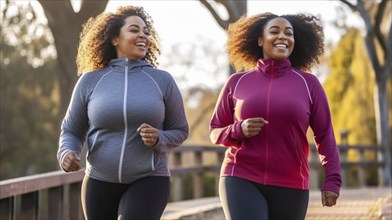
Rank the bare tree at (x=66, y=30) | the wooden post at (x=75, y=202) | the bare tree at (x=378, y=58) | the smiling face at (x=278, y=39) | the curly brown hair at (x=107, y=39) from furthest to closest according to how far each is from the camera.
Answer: the bare tree at (x=378, y=58)
the bare tree at (x=66, y=30)
the wooden post at (x=75, y=202)
the curly brown hair at (x=107, y=39)
the smiling face at (x=278, y=39)

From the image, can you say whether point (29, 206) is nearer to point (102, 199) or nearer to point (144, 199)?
point (102, 199)

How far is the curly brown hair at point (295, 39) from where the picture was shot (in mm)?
4941

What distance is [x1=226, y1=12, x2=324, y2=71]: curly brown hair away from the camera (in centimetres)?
494

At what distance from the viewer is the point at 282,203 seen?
4438mm

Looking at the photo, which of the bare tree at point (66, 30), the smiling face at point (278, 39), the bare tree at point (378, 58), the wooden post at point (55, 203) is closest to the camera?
the smiling face at point (278, 39)

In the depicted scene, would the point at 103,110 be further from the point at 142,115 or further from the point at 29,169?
the point at 29,169

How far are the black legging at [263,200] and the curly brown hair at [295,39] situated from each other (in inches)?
31.4

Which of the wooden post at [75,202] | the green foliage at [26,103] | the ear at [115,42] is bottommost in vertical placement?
the green foliage at [26,103]

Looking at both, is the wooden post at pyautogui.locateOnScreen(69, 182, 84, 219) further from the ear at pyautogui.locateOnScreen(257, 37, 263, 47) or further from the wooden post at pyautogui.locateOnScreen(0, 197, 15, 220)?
the ear at pyautogui.locateOnScreen(257, 37, 263, 47)

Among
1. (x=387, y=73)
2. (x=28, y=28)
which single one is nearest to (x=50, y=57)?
(x=28, y=28)

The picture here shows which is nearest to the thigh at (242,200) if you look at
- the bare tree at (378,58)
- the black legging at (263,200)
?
the black legging at (263,200)

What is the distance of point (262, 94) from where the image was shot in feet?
14.9

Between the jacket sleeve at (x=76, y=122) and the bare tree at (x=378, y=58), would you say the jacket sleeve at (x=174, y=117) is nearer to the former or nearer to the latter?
the jacket sleeve at (x=76, y=122)

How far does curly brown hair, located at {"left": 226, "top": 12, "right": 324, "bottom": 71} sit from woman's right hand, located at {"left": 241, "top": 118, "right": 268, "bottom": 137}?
0.71 m
